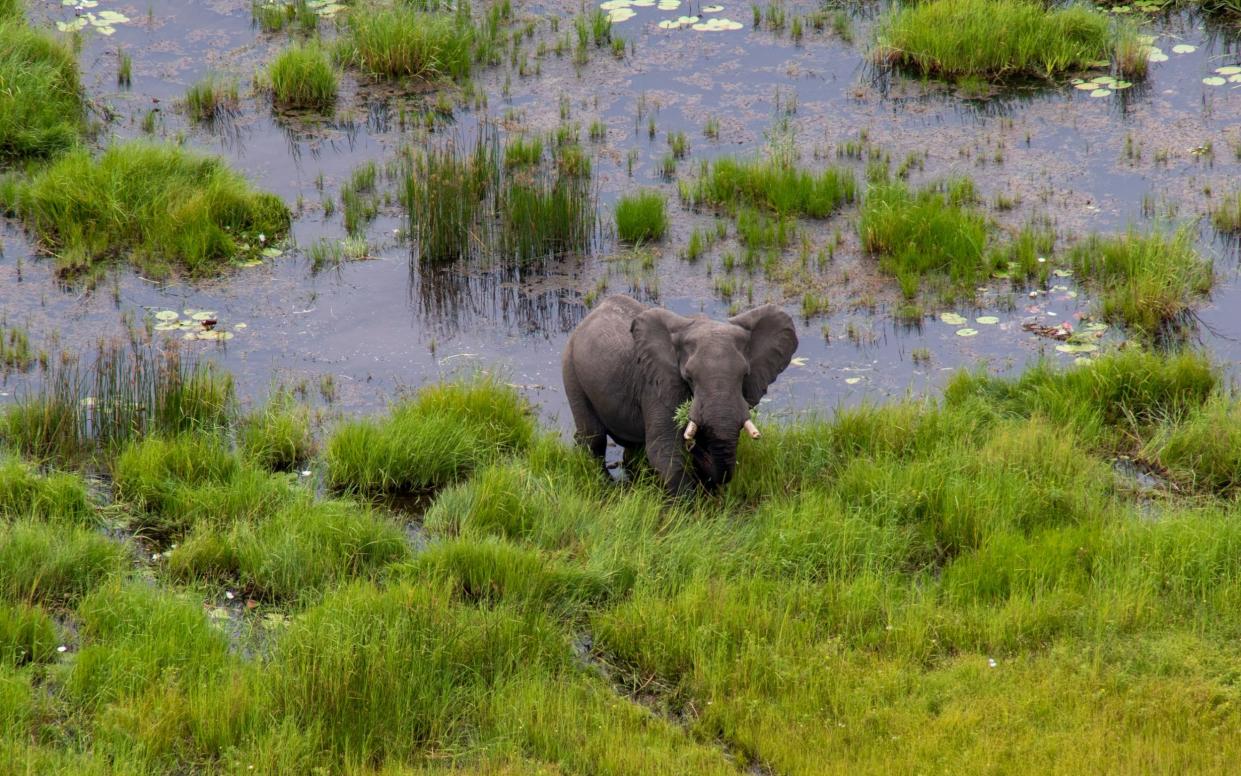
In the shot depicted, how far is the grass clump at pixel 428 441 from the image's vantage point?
31.1 feet

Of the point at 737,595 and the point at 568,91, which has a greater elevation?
the point at 568,91

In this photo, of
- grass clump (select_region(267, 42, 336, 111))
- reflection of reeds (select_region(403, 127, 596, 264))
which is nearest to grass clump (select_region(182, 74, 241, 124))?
grass clump (select_region(267, 42, 336, 111))

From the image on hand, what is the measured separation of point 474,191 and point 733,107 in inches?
118

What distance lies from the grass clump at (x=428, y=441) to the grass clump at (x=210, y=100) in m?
5.29

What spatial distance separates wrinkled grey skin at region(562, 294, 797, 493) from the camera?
8.51 meters

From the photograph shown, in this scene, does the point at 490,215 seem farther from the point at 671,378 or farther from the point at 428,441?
the point at 671,378

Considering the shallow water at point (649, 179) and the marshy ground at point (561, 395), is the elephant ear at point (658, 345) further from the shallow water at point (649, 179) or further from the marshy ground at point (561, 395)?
the shallow water at point (649, 179)

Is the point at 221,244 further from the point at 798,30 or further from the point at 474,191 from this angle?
the point at 798,30

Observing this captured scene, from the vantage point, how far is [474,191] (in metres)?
12.4

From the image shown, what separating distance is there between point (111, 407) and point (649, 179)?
5121mm

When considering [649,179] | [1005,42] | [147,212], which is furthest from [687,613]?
[1005,42]

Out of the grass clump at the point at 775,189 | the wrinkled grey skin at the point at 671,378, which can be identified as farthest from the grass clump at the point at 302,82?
the wrinkled grey skin at the point at 671,378

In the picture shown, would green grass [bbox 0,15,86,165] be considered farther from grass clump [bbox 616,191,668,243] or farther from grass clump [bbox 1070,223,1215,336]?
grass clump [bbox 1070,223,1215,336]

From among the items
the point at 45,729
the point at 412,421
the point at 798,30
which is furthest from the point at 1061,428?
the point at 798,30
